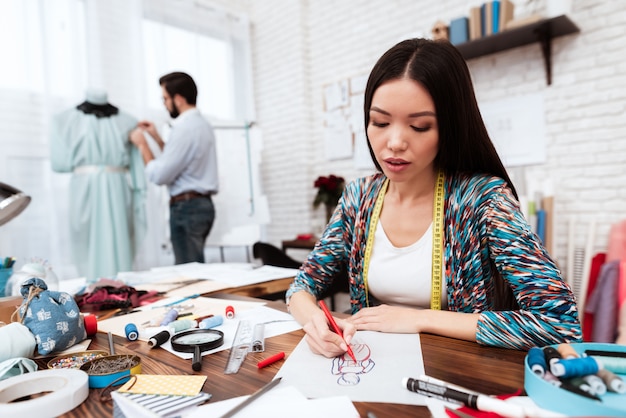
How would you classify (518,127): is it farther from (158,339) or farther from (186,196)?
(158,339)

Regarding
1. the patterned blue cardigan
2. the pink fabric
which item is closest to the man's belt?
the patterned blue cardigan

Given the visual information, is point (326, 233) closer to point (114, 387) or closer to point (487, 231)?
point (487, 231)

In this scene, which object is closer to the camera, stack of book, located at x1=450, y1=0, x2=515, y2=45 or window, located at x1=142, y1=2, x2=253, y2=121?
stack of book, located at x1=450, y1=0, x2=515, y2=45

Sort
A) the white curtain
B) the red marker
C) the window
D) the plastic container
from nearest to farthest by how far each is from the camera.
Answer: the plastic container → the red marker → the white curtain → the window

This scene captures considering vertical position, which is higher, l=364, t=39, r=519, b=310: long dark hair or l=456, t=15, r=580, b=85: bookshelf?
l=456, t=15, r=580, b=85: bookshelf

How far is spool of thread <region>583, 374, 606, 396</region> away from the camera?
0.55m

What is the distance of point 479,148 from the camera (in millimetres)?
1104

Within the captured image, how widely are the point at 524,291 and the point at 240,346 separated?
1.98 feet

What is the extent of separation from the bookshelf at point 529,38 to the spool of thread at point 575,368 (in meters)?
2.46

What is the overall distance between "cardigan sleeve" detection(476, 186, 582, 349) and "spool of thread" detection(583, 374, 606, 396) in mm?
230

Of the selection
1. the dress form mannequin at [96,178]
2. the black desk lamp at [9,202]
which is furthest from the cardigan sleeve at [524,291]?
the dress form mannequin at [96,178]

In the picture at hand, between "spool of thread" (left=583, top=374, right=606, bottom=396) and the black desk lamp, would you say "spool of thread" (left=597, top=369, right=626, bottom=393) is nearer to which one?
"spool of thread" (left=583, top=374, right=606, bottom=396)

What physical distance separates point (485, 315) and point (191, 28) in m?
3.92

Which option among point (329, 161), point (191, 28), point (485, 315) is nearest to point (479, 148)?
point (485, 315)
